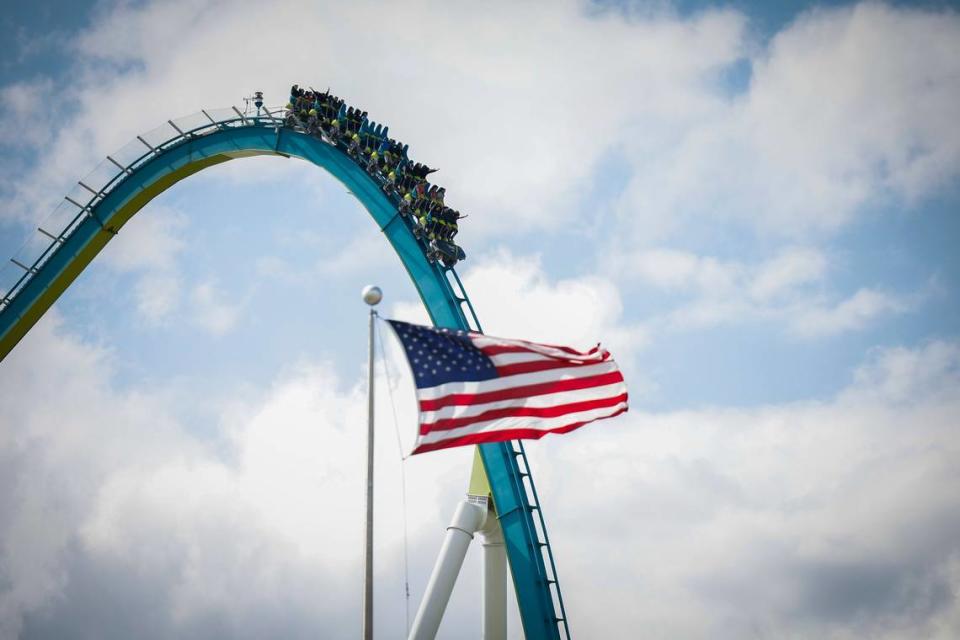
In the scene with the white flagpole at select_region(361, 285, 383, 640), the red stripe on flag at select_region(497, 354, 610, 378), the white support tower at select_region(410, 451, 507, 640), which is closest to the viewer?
the white flagpole at select_region(361, 285, 383, 640)

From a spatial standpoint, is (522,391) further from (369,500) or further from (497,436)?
(369,500)

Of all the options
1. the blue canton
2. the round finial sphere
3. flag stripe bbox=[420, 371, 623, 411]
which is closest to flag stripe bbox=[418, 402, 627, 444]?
flag stripe bbox=[420, 371, 623, 411]

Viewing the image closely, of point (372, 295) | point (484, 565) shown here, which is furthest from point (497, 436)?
point (484, 565)

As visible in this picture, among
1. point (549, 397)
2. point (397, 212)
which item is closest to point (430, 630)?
point (549, 397)

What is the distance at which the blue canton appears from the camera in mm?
11125

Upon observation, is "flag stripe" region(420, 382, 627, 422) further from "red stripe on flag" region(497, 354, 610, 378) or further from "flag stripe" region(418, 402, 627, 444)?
"red stripe on flag" region(497, 354, 610, 378)

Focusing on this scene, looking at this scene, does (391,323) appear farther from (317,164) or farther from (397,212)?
(317,164)

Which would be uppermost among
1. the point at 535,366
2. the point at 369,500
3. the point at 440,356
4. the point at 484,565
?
the point at 484,565

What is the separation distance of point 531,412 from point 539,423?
19cm

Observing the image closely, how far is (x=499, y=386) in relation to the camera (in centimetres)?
1179

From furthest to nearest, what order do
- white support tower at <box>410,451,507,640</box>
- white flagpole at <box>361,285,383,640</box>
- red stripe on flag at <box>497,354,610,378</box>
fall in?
1. white support tower at <box>410,451,507,640</box>
2. red stripe on flag at <box>497,354,610,378</box>
3. white flagpole at <box>361,285,383,640</box>

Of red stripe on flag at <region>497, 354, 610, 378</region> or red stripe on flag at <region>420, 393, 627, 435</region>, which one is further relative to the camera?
red stripe on flag at <region>497, 354, 610, 378</region>

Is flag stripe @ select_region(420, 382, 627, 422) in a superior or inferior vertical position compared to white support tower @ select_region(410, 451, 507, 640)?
inferior

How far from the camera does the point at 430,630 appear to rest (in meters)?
16.4
